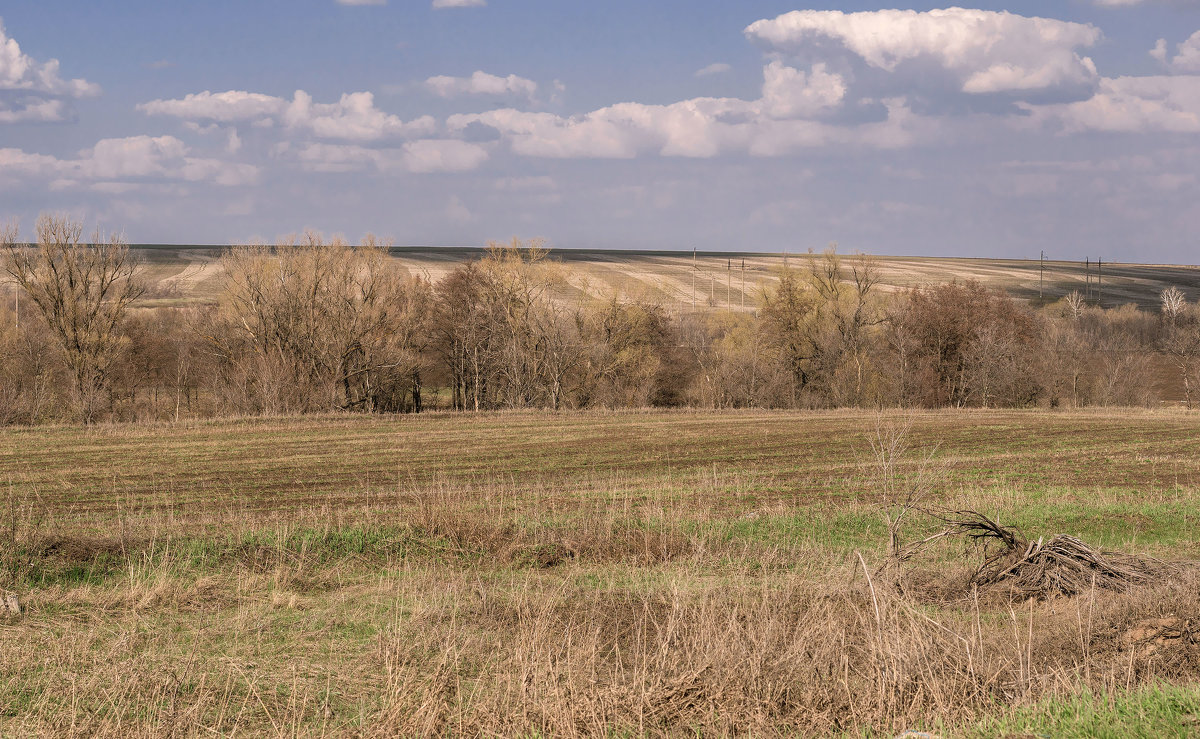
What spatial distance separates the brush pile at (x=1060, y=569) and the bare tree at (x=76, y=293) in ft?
173

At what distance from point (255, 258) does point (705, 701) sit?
58959 millimetres

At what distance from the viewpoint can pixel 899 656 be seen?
271 inches

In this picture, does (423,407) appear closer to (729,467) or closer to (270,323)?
(270,323)

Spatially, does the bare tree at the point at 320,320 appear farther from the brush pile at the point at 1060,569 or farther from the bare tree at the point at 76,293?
the brush pile at the point at 1060,569

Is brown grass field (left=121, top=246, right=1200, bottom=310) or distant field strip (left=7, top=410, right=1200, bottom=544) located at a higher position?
brown grass field (left=121, top=246, right=1200, bottom=310)

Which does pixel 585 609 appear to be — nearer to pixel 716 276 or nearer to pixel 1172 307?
pixel 1172 307

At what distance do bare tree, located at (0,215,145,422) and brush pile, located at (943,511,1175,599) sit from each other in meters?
52.8

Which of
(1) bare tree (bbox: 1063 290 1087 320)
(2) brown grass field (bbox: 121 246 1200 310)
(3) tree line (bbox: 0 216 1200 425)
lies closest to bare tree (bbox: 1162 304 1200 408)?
(3) tree line (bbox: 0 216 1200 425)

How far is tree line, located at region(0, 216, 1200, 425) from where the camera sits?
5403 centimetres

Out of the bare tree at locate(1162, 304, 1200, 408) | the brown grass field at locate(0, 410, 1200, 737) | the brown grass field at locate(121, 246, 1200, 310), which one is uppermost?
the brown grass field at locate(121, 246, 1200, 310)

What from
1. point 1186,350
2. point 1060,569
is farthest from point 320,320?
point 1186,350

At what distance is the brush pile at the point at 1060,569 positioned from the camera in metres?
10.0

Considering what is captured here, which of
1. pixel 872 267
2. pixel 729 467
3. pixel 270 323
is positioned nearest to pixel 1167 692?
pixel 729 467

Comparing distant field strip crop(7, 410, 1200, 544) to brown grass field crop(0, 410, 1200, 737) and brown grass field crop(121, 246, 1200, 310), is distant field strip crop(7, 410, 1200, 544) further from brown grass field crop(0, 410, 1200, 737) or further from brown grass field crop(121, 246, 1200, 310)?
brown grass field crop(121, 246, 1200, 310)
